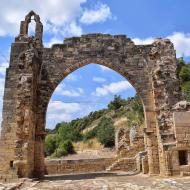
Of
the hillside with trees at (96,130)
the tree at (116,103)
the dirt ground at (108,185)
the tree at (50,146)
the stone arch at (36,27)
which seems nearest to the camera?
the dirt ground at (108,185)

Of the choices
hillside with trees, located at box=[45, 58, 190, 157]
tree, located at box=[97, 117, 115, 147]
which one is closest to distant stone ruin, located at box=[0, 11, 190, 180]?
hillside with trees, located at box=[45, 58, 190, 157]

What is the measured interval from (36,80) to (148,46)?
17.2 ft

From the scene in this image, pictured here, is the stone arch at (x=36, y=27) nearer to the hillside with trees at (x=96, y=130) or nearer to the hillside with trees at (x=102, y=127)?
the hillside with trees at (x=102, y=127)

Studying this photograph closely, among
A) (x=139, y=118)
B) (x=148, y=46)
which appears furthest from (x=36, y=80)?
(x=139, y=118)

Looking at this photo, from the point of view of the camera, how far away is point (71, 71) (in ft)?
39.7

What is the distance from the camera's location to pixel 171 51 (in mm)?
11977

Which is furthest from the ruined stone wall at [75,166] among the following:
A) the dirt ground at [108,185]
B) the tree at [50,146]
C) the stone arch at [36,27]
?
the tree at [50,146]

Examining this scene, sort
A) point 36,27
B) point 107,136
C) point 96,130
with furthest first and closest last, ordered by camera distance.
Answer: point 96,130 → point 107,136 → point 36,27

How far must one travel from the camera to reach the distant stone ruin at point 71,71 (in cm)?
963

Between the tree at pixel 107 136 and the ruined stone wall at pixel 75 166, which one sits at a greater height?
the tree at pixel 107 136

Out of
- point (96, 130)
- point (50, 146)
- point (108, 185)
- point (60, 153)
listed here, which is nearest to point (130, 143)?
point (108, 185)

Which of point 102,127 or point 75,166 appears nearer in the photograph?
point 75,166

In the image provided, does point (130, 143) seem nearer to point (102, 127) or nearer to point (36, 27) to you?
point (36, 27)

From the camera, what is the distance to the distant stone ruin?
9.63 m
